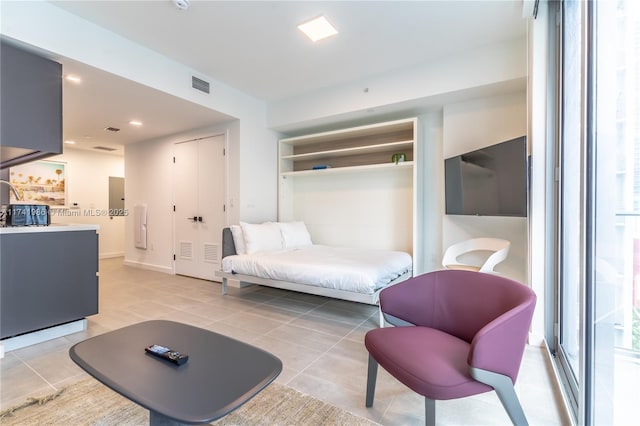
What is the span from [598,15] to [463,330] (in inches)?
62.2

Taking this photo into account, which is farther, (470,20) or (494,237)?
(494,237)

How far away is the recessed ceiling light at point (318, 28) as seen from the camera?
269cm

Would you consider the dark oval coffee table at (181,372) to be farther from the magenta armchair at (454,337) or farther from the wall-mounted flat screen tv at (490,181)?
the wall-mounted flat screen tv at (490,181)

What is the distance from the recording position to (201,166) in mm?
4828

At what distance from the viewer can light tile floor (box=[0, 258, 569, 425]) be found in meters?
1.62

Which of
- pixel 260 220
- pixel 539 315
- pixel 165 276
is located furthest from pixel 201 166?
pixel 539 315

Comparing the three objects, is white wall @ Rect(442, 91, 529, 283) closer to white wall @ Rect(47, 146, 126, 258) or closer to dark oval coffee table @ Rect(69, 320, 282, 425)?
dark oval coffee table @ Rect(69, 320, 282, 425)

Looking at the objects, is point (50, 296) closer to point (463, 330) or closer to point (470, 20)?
point (463, 330)

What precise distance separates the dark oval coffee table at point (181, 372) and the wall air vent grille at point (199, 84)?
10.3 ft

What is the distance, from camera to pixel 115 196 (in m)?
7.12

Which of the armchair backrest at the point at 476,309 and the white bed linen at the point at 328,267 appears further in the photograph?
the white bed linen at the point at 328,267

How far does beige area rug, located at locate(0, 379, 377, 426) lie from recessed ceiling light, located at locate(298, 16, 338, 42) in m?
3.03

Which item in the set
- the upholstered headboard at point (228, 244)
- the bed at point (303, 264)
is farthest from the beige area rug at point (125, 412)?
the upholstered headboard at point (228, 244)

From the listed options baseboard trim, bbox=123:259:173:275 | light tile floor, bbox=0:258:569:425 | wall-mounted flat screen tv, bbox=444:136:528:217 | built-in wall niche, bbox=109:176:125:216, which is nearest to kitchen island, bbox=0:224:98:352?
light tile floor, bbox=0:258:569:425
